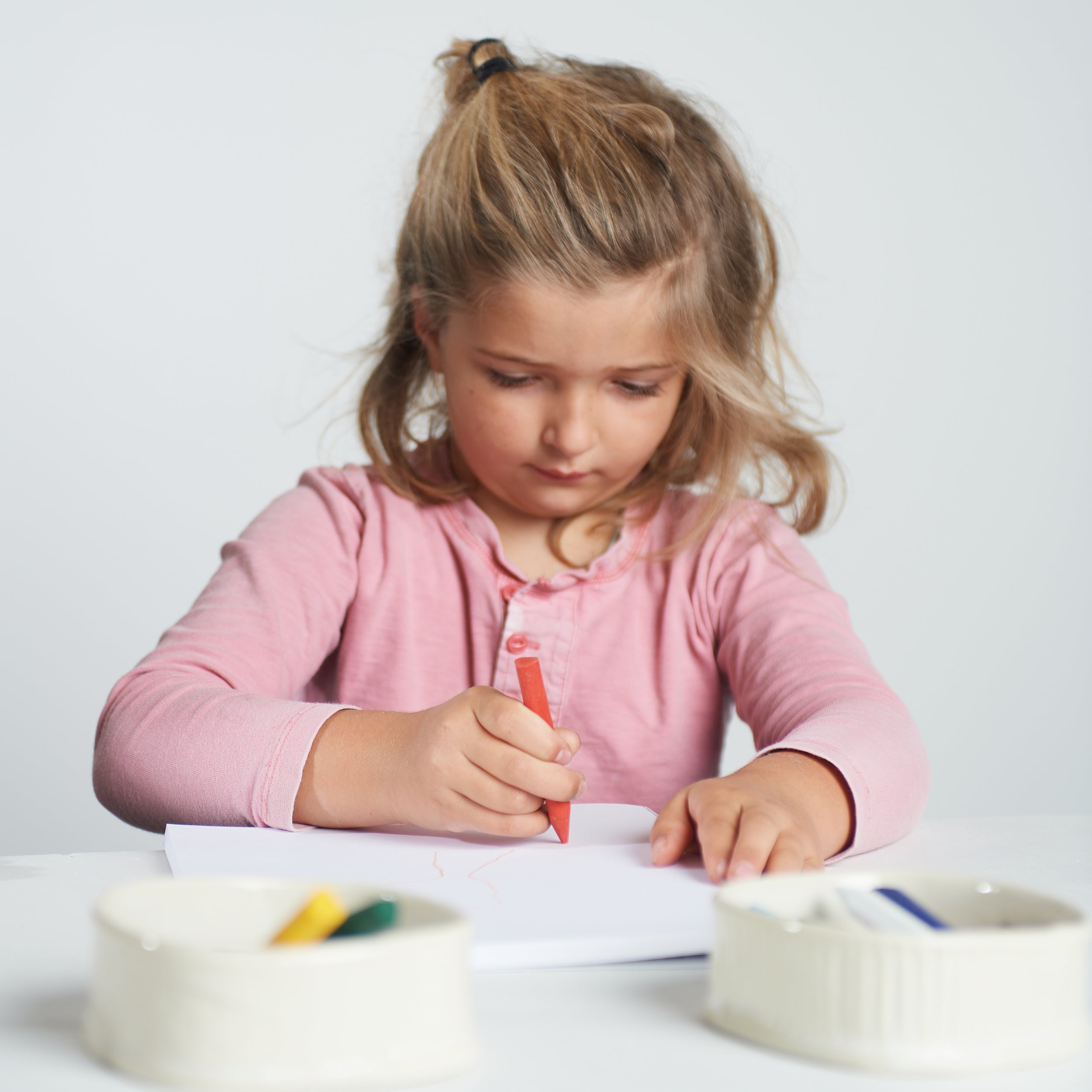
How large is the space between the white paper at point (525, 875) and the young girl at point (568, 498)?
0.31 feet

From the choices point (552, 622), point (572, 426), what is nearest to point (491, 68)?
point (572, 426)

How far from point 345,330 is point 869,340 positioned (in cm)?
70

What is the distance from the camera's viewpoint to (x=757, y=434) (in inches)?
37.7

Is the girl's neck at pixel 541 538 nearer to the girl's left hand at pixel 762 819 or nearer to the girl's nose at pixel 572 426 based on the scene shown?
the girl's nose at pixel 572 426

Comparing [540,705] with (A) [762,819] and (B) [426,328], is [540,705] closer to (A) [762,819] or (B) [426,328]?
(A) [762,819]

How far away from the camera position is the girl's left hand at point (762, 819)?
51cm

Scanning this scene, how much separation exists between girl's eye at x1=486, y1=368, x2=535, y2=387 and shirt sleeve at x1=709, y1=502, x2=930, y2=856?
20 centimetres

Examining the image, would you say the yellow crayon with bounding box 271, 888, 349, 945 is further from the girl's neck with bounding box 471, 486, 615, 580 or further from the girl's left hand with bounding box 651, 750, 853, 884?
the girl's neck with bounding box 471, 486, 615, 580

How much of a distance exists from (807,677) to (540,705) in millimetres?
249

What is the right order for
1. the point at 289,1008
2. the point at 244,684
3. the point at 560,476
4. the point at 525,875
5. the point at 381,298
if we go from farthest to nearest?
the point at 381,298, the point at 560,476, the point at 244,684, the point at 525,875, the point at 289,1008

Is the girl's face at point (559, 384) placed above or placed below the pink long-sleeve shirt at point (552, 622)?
above

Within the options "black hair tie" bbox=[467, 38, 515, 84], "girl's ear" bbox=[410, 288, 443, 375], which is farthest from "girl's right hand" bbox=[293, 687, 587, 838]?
"black hair tie" bbox=[467, 38, 515, 84]

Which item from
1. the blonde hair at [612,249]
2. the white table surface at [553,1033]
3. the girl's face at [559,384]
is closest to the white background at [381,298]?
the blonde hair at [612,249]

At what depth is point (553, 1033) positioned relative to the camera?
13.4 inches
